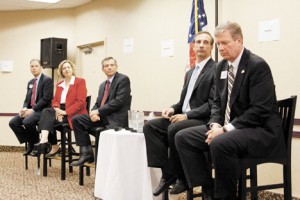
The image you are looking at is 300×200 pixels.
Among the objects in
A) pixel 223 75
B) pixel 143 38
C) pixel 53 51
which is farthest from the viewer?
pixel 53 51

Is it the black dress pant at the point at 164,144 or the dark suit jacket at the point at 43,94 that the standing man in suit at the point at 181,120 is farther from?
the dark suit jacket at the point at 43,94

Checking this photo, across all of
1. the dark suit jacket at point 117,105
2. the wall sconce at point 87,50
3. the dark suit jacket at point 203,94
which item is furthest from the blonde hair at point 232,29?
the wall sconce at point 87,50

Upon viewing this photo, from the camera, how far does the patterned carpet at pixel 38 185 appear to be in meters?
3.72

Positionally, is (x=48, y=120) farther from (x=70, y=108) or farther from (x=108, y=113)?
(x=108, y=113)

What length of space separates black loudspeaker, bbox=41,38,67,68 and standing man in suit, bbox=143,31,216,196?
12.3ft

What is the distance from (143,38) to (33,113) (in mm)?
1699

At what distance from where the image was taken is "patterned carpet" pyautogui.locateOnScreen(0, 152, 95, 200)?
3.72 meters

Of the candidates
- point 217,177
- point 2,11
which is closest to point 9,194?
point 217,177

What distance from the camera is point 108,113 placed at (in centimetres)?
409

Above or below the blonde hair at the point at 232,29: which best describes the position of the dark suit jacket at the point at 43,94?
below

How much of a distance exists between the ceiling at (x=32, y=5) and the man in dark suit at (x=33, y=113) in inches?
58.3

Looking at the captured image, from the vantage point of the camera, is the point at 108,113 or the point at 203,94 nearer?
the point at 203,94

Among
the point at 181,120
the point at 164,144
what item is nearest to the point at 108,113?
the point at 164,144

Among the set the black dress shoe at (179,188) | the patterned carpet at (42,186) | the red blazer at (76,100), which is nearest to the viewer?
the black dress shoe at (179,188)
